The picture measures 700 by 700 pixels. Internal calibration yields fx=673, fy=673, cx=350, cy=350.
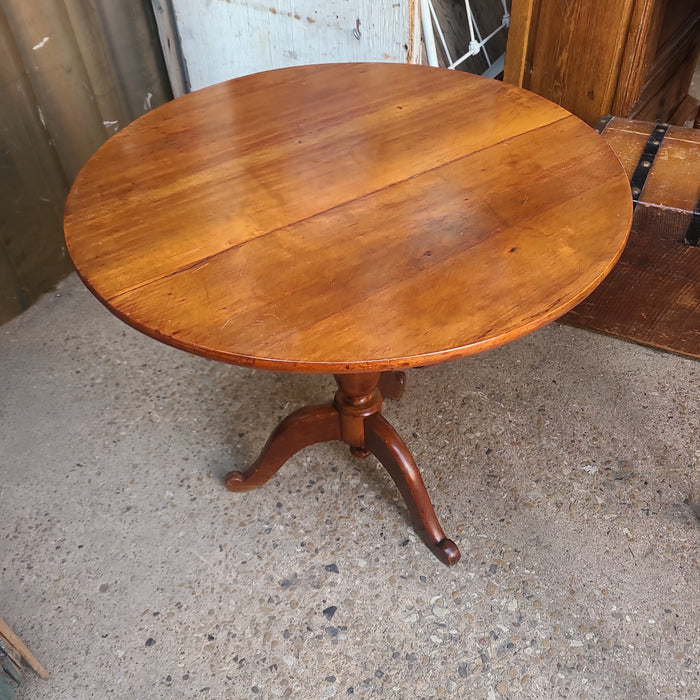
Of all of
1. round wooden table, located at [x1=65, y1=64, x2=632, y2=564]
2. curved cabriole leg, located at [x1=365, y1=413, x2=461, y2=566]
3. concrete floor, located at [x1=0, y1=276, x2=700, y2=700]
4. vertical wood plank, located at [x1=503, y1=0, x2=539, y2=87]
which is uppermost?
round wooden table, located at [x1=65, y1=64, x2=632, y2=564]

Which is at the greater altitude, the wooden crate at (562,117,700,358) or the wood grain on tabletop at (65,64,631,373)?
the wood grain on tabletop at (65,64,631,373)

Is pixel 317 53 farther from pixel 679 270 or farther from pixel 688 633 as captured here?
pixel 688 633

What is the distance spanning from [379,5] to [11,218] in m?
1.31

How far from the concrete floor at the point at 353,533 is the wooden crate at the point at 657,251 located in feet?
0.27

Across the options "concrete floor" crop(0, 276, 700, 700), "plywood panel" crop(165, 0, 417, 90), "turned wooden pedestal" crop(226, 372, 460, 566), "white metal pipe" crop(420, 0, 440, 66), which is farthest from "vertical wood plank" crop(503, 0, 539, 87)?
"turned wooden pedestal" crop(226, 372, 460, 566)

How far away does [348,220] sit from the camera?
1.16 metres

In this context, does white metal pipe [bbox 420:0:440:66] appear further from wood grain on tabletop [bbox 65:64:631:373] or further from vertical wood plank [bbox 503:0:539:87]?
wood grain on tabletop [bbox 65:64:631:373]

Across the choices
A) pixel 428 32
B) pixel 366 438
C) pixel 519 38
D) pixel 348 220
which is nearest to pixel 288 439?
pixel 366 438

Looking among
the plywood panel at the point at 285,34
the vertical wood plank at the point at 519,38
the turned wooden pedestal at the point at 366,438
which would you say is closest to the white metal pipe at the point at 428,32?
the plywood panel at the point at 285,34

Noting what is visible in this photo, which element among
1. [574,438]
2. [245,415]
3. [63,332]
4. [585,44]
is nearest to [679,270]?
[574,438]

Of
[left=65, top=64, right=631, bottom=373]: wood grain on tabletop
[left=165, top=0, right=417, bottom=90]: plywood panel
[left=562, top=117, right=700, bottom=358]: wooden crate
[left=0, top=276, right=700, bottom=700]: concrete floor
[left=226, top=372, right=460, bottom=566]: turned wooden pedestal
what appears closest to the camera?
[left=65, top=64, right=631, bottom=373]: wood grain on tabletop

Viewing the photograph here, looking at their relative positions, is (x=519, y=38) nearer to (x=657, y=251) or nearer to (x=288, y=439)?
(x=657, y=251)

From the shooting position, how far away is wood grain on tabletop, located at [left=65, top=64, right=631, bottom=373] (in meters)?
0.95

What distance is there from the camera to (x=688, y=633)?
55.2 inches
